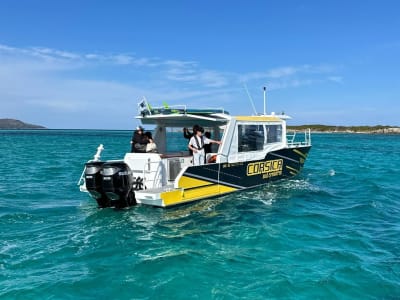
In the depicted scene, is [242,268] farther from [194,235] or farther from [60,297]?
[60,297]

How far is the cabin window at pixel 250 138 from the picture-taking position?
13747 millimetres

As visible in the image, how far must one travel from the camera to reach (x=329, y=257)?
7.63 meters

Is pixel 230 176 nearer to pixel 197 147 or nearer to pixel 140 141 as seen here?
pixel 197 147

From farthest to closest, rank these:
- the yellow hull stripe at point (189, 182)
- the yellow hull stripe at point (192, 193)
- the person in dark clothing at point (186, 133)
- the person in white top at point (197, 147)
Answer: the person in dark clothing at point (186, 133), the person in white top at point (197, 147), the yellow hull stripe at point (189, 182), the yellow hull stripe at point (192, 193)

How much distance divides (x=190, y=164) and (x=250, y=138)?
2419mm

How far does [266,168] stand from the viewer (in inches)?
584

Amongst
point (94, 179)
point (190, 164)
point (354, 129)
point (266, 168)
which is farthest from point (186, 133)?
point (354, 129)

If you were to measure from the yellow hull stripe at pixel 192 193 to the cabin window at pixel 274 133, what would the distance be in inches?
128

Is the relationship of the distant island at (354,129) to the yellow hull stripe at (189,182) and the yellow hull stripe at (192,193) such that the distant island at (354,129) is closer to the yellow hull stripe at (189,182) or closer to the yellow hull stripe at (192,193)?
the yellow hull stripe at (192,193)

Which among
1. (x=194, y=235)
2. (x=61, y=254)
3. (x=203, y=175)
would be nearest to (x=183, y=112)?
(x=203, y=175)

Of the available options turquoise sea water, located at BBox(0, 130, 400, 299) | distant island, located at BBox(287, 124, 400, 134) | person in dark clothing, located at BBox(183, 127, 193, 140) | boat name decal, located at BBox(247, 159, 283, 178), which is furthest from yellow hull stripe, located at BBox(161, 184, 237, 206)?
distant island, located at BBox(287, 124, 400, 134)

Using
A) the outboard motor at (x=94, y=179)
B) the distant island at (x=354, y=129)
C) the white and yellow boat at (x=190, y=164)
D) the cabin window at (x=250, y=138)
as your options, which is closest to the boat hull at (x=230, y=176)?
the white and yellow boat at (x=190, y=164)

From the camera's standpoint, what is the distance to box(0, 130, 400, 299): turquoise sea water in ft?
20.2

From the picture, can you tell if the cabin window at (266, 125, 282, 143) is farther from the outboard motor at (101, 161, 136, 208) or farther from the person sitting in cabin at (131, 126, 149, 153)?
the outboard motor at (101, 161, 136, 208)
